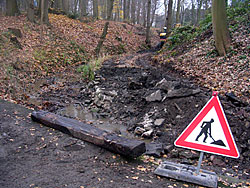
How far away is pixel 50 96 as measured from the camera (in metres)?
9.42

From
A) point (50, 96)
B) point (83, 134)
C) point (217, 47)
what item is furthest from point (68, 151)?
point (217, 47)

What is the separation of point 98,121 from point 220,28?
7.42 metres

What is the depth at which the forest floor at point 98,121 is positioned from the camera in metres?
3.51

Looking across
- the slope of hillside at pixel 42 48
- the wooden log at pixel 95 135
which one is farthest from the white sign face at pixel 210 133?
the slope of hillside at pixel 42 48

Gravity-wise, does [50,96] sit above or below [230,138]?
below

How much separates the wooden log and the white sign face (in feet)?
3.70

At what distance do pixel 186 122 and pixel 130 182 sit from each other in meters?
3.16

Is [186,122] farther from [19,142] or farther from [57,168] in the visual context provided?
[19,142]

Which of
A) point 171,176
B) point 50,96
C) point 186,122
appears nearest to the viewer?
point 171,176

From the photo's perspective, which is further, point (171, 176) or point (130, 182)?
point (171, 176)

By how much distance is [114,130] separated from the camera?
6633 millimetres

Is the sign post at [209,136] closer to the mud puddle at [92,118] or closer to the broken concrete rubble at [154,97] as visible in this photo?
the mud puddle at [92,118]

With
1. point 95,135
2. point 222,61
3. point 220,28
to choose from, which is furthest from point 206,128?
point 220,28

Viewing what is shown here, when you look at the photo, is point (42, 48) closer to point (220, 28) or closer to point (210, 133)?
point (220, 28)
